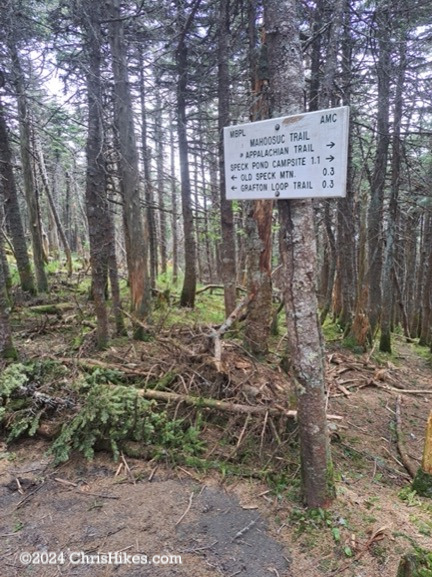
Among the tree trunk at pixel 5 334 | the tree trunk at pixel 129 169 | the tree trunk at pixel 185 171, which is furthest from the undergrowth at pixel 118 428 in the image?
the tree trunk at pixel 185 171

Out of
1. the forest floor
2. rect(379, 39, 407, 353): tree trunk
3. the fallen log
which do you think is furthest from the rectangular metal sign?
rect(379, 39, 407, 353): tree trunk

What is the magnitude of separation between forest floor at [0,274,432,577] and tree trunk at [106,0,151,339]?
2.56 metres

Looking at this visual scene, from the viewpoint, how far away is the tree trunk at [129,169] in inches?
277

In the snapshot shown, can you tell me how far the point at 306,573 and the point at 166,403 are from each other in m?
2.44

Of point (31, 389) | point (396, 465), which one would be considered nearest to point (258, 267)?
point (396, 465)

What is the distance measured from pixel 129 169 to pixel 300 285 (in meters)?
5.54

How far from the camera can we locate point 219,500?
11.3ft

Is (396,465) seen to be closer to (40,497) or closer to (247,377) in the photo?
(247,377)

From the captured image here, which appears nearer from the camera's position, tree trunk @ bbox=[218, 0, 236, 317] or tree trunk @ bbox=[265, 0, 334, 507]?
tree trunk @ bbox=[265, 0, 334, 507]

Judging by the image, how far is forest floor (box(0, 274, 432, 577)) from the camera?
9.20 feet

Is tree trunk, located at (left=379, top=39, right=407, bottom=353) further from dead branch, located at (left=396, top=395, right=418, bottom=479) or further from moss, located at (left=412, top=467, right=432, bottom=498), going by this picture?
moss, located at (left=412, top=467, right=432, bottom=498)

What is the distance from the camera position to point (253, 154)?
2.82 meters

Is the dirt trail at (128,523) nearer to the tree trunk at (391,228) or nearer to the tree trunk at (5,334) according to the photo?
the tree trunk at (5,334)

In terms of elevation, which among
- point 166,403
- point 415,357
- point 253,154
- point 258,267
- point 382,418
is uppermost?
point 253,154
